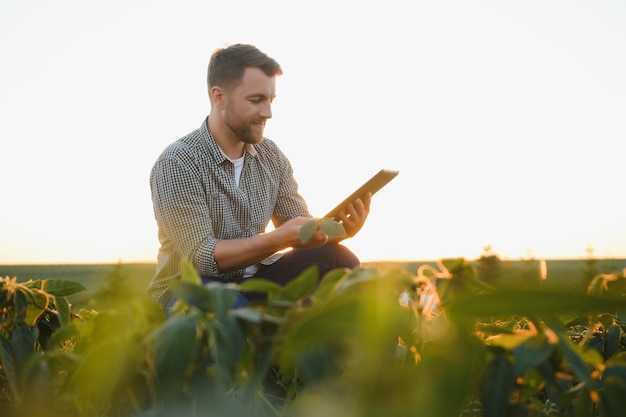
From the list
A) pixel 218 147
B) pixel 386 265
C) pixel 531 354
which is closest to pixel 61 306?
pixel 386 265

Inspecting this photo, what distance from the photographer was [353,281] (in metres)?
0.54

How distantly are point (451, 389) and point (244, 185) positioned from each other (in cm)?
305

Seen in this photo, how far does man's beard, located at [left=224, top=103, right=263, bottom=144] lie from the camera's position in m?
3.48

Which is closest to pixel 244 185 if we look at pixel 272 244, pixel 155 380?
pixel 272 244

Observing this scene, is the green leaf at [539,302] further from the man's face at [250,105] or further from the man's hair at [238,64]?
the man's hair at [238,64]

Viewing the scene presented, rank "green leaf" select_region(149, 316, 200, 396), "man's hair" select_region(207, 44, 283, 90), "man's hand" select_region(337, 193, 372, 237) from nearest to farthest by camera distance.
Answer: "green leaf" select_region(149, 316, 200, 396)
"man's hand" select_region(337, 193, 372, 237)
"man's hair" select_region(207, 44, 283, 90)

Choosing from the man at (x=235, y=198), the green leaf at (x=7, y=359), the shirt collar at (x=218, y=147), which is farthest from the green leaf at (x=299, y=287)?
the shirt collar at (x=218, y=147)

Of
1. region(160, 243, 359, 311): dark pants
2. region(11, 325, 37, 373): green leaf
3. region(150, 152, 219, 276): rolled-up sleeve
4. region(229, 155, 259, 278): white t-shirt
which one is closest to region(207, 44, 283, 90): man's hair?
region(229, 155, 259, 278): white t-shirt

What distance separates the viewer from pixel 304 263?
3.08 metres

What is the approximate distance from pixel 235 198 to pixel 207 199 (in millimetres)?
157

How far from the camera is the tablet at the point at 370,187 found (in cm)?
271

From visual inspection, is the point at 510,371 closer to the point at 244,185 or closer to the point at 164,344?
the point at 164,344

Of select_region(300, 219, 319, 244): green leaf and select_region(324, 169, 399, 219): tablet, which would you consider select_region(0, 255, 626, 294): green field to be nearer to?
select_region(300, 219, 319, 244): green leaf

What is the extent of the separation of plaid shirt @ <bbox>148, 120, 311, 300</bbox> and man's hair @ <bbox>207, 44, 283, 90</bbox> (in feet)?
1.35
